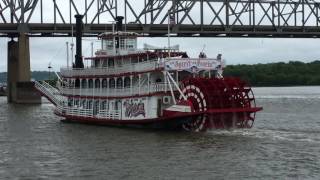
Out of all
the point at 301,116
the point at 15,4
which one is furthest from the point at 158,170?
the point at 15,4

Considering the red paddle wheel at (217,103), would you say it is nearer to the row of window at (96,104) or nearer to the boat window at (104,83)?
the row of window at (96,104)

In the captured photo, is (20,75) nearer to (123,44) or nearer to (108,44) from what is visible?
(108,44)

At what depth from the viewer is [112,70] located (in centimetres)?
4991

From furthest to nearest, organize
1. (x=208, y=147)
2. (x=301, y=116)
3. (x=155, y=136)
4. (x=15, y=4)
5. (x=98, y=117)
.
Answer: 1. (x=15, y=4)
2. (x=301, y=116)
3. (x=98, y=117)
4. (x=155, y=136)
5. (x=208, y=147)

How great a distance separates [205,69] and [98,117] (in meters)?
10.1

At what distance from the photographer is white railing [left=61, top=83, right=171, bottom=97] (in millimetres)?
45281

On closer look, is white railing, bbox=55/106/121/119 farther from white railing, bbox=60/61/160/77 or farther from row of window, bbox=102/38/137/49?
row of window, bbox=102/38/137/49

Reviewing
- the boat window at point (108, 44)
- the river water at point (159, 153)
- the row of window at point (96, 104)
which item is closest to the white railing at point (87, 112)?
the row of window at point (96, 104)

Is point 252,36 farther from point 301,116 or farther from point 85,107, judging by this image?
point 85,107

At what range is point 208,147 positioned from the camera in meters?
36.0

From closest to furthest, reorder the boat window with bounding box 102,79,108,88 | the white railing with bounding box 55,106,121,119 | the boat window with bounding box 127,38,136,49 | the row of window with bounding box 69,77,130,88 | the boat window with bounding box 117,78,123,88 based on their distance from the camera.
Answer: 1. the row of window with bounding box 69,77,130,88
2. the boat window with bounding box 117,78,123,88
3. the white railing with bounding box 55,106,121,119
4. the boat window with bounding box 102,79,108,88
5. the boat window with bounding box 127,38,136,49

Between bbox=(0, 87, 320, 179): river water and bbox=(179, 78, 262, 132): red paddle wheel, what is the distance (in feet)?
2.84

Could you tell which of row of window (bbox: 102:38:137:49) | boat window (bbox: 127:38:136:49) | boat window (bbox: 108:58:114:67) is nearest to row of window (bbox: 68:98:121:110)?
boat window (bbox: 108:58:114:67)

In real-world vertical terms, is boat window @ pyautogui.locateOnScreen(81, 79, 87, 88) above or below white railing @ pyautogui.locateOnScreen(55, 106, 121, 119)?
above
